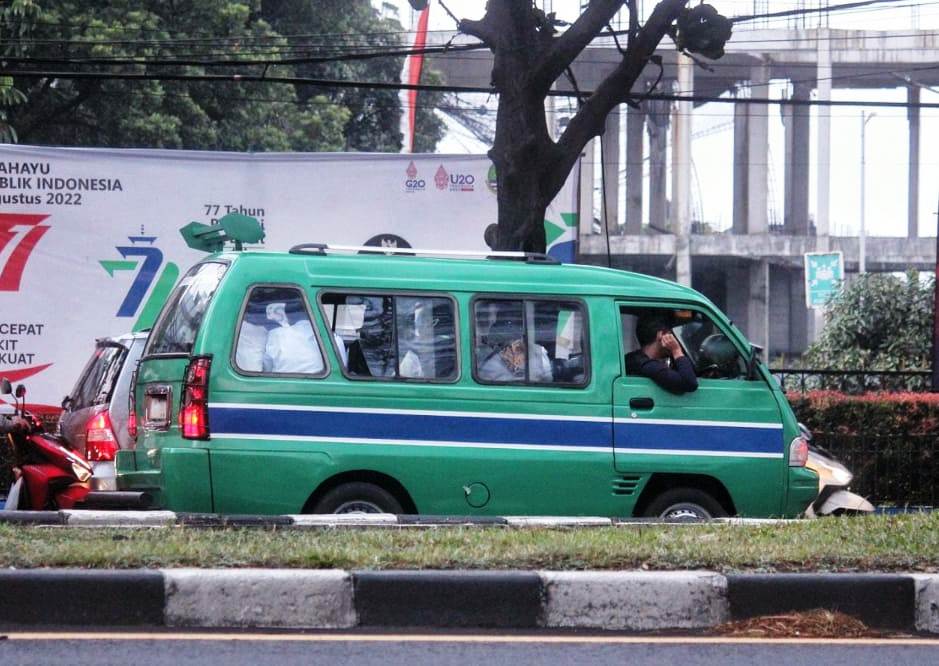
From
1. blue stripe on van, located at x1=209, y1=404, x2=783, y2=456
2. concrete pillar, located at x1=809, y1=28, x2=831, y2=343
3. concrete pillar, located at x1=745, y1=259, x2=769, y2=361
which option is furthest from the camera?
concrete pillar, located at x1=745, y1=259, x2=769, y2=361

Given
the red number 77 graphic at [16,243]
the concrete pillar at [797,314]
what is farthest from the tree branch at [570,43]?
the concrete pillar at [797,314]

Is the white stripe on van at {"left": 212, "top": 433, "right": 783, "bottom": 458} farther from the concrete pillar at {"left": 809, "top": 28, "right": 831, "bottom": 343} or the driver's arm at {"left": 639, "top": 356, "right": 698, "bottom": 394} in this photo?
the concrete pillar at {"left": 809, "top": 28, "right": 831, "bottom": 343}

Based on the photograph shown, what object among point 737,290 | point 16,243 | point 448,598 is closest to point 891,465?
point 448,598

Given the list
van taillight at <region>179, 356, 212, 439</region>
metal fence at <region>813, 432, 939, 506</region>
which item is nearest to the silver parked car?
van taillight at <region>179, 356, 212, 439</region>

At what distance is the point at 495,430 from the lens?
7.92 meters

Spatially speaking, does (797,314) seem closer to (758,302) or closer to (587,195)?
(758,302)

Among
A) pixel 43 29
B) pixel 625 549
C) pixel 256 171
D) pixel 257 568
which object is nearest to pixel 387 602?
pixel 257 568

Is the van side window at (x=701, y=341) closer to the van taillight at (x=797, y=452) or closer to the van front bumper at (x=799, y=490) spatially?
the van taillight at (x=797, y=452)

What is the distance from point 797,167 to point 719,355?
36.5 meters

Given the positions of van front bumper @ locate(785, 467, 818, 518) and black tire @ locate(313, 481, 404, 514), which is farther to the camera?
van front bumper @ locate(785, 467, 818, 518)

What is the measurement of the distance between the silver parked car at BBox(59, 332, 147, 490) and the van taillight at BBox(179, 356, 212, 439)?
843 mm

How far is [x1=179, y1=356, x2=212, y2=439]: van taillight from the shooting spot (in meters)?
7.45

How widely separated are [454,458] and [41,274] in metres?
7.81

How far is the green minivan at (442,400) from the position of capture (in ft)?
24.8
